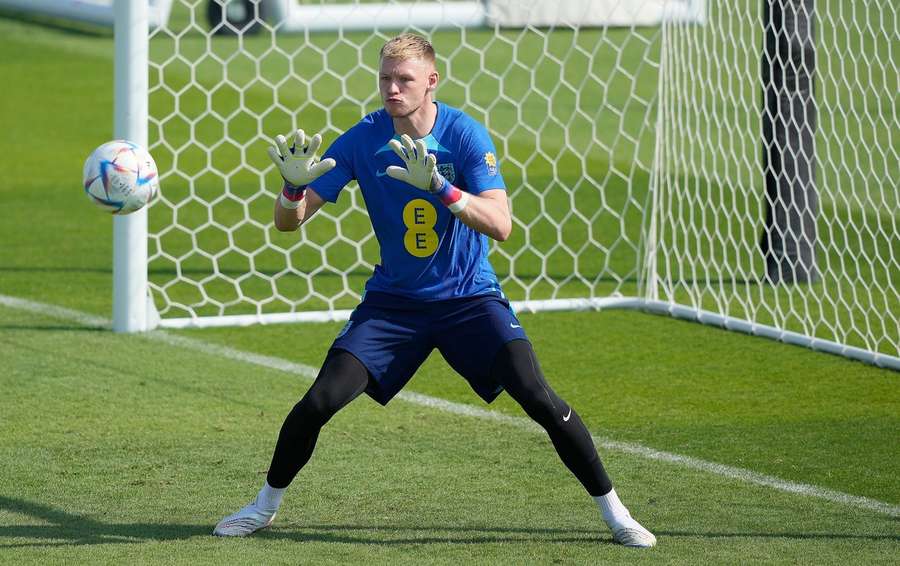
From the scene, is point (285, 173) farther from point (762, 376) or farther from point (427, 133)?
point (762, 376)

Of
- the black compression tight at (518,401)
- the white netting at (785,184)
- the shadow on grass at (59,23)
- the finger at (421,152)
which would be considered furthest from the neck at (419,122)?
the shadow on grass at (59,23)

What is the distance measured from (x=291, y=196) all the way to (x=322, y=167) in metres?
0.22

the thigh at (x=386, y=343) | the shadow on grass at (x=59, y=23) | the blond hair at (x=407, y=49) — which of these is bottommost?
the thigh at (x=386, y=343)

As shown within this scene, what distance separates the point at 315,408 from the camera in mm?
5164

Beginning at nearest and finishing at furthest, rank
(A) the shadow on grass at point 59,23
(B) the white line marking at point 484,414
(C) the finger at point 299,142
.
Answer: (C) the finger at point 299,142, (B) the white line marking at point 484,414, (A) the shadow on grass at point 59,23

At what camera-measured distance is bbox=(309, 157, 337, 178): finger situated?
5031 millimetres

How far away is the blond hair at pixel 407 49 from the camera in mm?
5121

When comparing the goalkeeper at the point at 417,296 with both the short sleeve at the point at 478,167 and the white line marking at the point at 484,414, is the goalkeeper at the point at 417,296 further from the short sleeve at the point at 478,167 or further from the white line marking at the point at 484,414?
the white line marking at the point at 484,414

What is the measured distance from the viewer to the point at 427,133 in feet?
17.4

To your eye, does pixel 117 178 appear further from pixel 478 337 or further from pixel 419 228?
pixel 478 337

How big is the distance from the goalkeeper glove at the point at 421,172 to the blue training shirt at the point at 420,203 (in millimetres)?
298

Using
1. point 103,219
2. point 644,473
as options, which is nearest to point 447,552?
point 644,473

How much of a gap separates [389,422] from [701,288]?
3.69m

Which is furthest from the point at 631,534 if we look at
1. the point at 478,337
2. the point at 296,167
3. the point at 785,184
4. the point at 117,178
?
the point at 785,184
